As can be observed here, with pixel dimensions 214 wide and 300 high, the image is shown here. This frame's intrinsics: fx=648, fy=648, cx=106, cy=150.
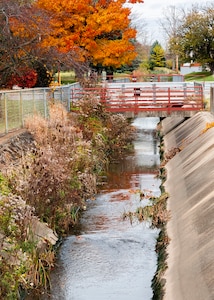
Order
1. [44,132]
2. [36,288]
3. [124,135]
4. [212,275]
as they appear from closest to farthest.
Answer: [212,275], [36,288], [44,132], [124,135]

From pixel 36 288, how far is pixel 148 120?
3823 cm

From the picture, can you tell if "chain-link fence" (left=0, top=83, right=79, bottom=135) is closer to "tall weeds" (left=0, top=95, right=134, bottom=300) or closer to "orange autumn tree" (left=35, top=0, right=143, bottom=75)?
"tall weeds" (left=0, top=95, right=134, bottom=300)

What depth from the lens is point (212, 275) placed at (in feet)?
34.7

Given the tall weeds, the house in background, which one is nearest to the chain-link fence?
the tall weeds

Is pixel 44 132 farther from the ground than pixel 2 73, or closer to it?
closer to it

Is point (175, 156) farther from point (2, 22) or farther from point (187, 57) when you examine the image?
point (187, 57)

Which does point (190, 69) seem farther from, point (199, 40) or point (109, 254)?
point (109, 254)

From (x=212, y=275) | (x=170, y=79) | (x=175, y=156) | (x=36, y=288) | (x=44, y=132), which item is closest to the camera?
(x=212, y=275)

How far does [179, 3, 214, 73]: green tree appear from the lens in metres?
76.6

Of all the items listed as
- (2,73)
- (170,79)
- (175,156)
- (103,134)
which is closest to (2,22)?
(2,73)

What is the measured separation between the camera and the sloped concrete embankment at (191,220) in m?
11.0

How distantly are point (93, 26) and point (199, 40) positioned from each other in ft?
109

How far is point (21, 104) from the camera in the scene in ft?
76.5

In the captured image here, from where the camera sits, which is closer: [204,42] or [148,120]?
[148,120]
